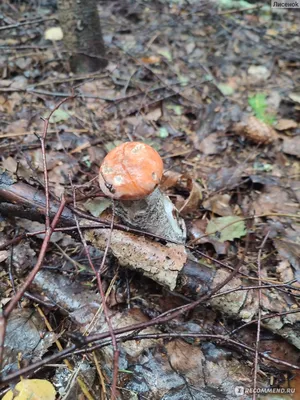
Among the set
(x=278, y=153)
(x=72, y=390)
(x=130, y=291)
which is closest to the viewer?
(x=72, y=390)

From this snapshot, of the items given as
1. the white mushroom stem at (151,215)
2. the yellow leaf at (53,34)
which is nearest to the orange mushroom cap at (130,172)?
the white mushroom stem at (151,215)

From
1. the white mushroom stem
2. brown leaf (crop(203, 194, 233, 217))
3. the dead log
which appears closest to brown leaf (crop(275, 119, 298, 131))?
brown leaf (crop(203, 194, 233, 217))

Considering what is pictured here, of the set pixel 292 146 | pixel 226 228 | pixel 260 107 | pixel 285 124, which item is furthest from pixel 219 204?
pixel 260 107

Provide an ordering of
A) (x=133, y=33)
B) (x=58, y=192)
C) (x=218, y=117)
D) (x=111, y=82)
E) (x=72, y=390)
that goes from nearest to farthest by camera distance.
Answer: (x=72, y=390) < (x=58, y=192) < (x=218, y=117) < (x=111, y=82) < (x=133, y=33)

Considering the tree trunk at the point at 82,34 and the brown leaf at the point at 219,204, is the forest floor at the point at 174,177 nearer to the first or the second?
the brown leaf at the point at 219,204

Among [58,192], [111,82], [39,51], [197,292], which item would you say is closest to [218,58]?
[111,82]

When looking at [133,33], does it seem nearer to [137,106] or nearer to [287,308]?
[137,106]

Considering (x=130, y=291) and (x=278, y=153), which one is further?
(x=278, y=153)
